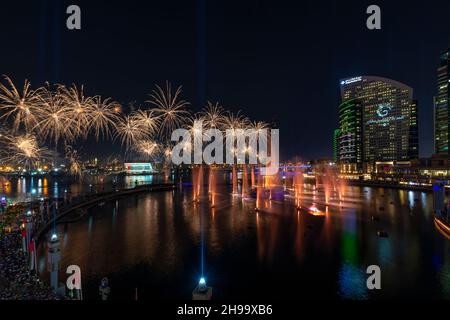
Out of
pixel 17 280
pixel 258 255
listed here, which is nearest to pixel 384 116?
pixel 258 255

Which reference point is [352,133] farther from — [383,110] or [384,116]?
[383,110]

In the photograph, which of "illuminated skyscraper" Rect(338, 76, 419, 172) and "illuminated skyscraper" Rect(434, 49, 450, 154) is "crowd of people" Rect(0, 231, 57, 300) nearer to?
"illuminated skyscraper" Rect(338, 76, 419, 172)

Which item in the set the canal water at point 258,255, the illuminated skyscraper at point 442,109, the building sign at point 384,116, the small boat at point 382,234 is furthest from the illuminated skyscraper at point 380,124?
the canal water at point 258,255

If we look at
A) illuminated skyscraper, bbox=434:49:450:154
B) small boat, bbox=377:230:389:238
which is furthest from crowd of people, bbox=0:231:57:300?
illuminated skyscraper, bbox=434:49:450:154

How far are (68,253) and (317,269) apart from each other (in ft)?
70.4

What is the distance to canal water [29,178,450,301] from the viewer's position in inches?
658

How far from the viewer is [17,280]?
38.3 feet

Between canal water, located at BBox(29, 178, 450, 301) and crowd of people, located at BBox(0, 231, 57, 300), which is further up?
crowd of people, located at BBox(0, 231, 57, 300)

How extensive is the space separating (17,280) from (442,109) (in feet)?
691

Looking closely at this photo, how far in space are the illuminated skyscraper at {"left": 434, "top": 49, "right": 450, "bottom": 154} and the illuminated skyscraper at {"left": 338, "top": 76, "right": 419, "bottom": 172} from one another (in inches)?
500

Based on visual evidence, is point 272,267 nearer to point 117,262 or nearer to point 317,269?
point 317,269

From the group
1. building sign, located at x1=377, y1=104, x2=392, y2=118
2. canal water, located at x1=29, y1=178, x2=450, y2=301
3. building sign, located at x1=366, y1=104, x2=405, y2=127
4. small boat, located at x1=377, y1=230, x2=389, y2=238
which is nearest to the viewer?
canal water, located at x1=29, y1=178, x2=450, y2=301

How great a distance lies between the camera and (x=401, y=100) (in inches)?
6988
